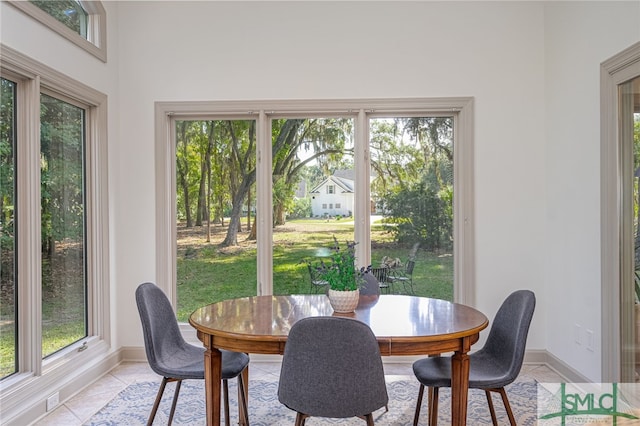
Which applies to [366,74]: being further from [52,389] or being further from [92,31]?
[52,389]

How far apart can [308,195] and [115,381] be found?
2.11 meters

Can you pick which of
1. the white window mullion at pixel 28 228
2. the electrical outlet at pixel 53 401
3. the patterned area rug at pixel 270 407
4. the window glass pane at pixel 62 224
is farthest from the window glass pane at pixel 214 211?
the white window mullion at pixel 28 228

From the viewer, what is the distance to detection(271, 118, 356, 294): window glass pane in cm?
386

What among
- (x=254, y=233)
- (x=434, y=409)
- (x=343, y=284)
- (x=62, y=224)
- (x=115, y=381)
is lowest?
(x=115, y=381)

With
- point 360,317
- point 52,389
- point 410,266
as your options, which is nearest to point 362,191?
point 410,266

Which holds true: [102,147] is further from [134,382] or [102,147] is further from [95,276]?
[134,382]

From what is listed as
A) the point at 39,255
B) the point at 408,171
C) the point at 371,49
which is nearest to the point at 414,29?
the point at 371,49

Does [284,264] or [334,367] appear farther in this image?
[284,264]

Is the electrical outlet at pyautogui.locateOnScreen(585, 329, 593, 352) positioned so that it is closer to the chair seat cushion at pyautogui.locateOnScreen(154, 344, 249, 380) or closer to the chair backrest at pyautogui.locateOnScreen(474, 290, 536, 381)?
the chair backrest at pyautogui.locateOnScreen(474, 290, 536, 381)

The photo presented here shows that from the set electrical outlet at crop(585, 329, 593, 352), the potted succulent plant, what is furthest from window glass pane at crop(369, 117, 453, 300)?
the potted succulent plant

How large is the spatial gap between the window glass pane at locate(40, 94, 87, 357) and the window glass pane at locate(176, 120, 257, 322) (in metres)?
0.80

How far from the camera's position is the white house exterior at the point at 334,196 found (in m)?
3.87

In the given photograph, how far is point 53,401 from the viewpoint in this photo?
2852 millimetres

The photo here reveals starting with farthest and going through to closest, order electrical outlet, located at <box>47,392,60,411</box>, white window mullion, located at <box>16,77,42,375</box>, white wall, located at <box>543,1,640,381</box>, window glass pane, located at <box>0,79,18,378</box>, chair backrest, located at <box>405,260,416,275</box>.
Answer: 1. chair backrest, located at <box>405,260,416,275</box>
2. white wall, located at <box>543,1,640,381</box>
3. electrical outlet, located at <box>47,392,60,411</box>
4. white window mullion, located at <box>16,77,42,375</box>
5. window glass pane, located at <box>0,79,18,378</box>
